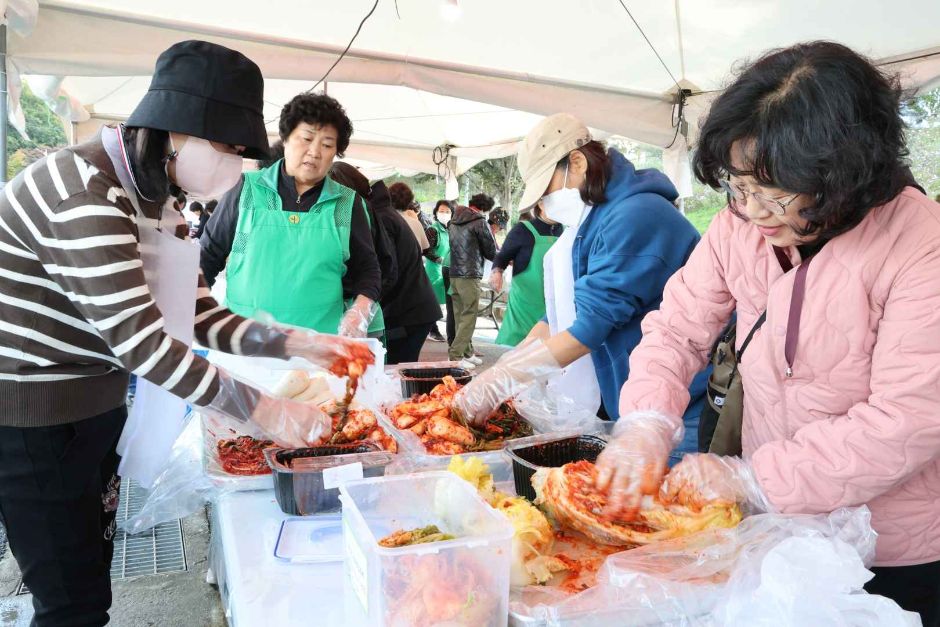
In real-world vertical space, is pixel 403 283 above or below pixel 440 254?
below

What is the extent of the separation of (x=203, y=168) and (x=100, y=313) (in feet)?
1.58

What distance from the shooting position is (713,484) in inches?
51.5

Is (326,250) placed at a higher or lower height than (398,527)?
higher

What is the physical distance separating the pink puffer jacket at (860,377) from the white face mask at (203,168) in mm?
1340

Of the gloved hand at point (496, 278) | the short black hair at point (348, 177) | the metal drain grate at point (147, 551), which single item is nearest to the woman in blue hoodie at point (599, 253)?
the short black hair at point (348, 177)

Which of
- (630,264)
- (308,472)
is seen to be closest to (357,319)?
(630,264)

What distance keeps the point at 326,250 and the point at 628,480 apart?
6.61 feet

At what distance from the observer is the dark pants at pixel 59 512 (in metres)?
1.69

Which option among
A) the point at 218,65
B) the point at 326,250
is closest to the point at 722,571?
the point at 218,65

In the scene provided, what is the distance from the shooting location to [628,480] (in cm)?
133

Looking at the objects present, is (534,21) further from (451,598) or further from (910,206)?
(451,598)

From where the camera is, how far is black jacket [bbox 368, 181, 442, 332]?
427cm

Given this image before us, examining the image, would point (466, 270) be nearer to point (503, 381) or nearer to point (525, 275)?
point (525, 275)

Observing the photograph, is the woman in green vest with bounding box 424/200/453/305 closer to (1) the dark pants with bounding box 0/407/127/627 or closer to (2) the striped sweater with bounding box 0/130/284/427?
(1) the dark pants with bounding box 0/407/127/627
